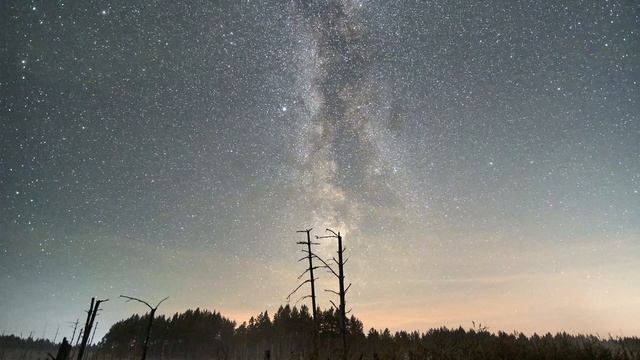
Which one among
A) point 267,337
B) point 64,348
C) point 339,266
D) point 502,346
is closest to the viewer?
point 502,346

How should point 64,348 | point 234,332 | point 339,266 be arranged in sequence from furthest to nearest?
1. point 234,332
2. point 339,266
3. point 64,348

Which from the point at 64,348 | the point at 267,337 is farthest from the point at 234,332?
the point at 64,348

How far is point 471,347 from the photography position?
10359 mm

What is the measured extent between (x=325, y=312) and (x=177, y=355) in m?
43.1

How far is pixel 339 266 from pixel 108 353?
108844mm

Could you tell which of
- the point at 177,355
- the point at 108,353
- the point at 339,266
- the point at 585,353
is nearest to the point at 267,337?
the point at 177,355

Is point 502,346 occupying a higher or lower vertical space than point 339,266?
A: lower

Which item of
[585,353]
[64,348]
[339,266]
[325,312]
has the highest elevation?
[325,312]

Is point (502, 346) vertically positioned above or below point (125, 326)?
below

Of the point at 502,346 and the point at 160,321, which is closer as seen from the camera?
the point at 502,346

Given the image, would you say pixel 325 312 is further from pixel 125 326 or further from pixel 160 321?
pixel 125 326

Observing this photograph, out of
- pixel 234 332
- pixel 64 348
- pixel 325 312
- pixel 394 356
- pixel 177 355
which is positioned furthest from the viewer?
pixel 234 332

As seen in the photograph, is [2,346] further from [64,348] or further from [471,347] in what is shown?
[471,347]

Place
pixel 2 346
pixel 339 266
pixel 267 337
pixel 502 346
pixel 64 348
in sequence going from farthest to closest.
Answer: pixel 2 346 < pixel 267 337 < pixel 339 266 < pixel 64 348 < pixel 502 346
